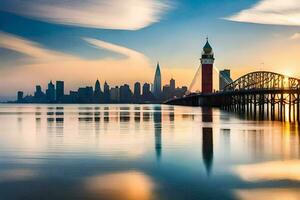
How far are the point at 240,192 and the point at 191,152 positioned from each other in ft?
53.0

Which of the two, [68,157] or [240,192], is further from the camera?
[68,157]

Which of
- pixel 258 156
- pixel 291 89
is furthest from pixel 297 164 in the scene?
pixel 291 89

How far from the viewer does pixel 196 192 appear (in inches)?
830

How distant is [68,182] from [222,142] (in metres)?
25.1

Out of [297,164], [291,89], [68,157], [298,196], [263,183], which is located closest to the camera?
[298,196]

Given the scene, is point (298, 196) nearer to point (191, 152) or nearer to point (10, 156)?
point (191, 152)

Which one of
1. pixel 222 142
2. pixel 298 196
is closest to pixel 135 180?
pixel 298 196

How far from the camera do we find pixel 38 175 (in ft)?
82.9

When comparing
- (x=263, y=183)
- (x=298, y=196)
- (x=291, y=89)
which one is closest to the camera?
(x=298, y=196)

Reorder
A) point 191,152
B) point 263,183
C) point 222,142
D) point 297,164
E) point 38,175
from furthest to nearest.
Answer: point 222,142 → point 191,152 → point 297,164 → point 38,175 → point 263,183

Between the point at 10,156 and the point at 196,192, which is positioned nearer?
the point at 196,192

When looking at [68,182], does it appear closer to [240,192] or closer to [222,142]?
[240,192]

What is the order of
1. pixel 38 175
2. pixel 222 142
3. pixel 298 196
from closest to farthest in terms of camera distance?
pixel 298 196, pixel 38 175, pixel 222 142

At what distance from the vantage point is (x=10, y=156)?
34.4m
